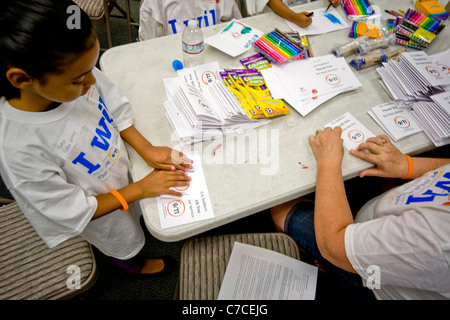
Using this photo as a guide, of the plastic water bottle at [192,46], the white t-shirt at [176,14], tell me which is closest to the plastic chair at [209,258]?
the plastic water bottle at [192,46]

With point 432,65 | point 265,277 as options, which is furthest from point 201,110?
point 432,65

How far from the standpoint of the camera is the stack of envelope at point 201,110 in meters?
0.96

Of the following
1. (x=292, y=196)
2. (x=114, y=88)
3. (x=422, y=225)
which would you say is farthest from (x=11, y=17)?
(x=422, y=225)

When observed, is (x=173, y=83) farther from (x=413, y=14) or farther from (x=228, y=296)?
(x=413, y=14)

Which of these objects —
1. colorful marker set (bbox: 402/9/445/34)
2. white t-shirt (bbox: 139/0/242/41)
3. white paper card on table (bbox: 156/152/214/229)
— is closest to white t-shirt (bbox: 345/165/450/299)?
white paper card on table (bbox: 156/152/214/229)

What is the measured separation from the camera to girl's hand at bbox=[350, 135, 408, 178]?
0.94m

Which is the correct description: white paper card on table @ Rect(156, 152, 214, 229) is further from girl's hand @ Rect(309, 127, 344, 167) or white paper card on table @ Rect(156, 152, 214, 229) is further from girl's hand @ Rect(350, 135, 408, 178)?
girl's hand @ Rect(350, 135, 408, 178)

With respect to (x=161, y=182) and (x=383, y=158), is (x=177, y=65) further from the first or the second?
(x=383, y=158)

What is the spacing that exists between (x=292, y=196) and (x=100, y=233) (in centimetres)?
71

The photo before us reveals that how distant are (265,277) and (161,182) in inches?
18.8

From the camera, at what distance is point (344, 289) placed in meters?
1.03

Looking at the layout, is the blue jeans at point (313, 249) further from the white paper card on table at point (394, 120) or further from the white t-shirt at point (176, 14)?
the white t-shirt at point (176, 14)

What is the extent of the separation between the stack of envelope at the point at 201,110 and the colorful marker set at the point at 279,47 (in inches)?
10.7

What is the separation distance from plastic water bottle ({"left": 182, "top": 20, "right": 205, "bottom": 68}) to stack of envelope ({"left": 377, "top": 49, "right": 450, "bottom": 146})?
0.81 meters
